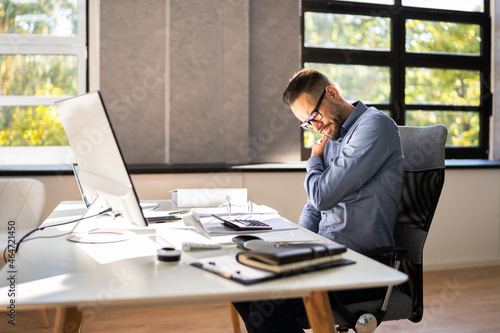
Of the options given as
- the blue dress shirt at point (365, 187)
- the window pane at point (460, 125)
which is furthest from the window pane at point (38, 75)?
the window pane at point (460, 125)

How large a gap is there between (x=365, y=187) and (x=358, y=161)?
0.38 feet

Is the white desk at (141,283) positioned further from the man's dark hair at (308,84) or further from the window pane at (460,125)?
the window pane at (460,125)

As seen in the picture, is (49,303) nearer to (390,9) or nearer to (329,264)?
(329,264)

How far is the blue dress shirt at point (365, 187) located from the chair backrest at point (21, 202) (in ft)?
5.85

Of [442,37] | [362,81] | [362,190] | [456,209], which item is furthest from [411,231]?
[442,37]

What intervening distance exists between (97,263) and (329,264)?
0.60 m

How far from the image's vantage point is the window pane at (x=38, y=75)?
358cm

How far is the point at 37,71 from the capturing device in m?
3.62

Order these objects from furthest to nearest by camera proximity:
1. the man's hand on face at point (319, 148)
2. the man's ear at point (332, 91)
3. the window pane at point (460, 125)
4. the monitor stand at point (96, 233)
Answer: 1. the window pane at point (460, 125)
2. the man's hand on face at point (319, 148)
3. the man's ear at point (332, 91)
4. the monitor stand at point (96, 233)

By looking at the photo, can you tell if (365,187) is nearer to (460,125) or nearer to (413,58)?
(413,58)

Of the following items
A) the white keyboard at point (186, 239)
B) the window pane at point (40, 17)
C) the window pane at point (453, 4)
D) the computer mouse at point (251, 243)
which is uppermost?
the window pane at point (453, 4)

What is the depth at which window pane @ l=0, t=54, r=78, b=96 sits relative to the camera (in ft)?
11.7

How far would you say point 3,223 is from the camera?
2842 millimetres

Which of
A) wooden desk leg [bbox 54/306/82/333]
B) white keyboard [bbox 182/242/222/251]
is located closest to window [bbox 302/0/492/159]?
white keyboard [bbox 182/242/222/251]
